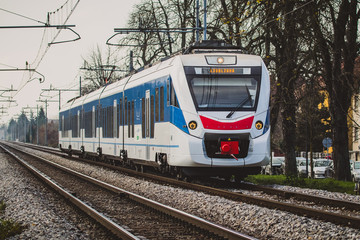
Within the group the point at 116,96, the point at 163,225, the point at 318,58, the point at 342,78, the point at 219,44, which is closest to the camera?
the point at 163,225

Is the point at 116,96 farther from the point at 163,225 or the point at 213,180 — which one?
the point at 163,225

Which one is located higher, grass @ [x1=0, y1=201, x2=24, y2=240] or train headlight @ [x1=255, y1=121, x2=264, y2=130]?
train headlight @ [x1=255, y1=121, x2=264, y2=130]

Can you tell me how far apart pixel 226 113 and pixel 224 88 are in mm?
640

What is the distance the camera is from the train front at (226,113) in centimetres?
1347

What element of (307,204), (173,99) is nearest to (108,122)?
(173,99)

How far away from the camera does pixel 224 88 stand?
13820 mm

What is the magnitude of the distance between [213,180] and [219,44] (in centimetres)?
400

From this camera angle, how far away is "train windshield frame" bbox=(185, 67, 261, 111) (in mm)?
13688

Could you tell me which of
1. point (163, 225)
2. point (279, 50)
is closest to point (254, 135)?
point (163, 225)

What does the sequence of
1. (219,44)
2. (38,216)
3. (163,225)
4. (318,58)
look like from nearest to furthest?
(163,225) → (38,216) → (219,44) → (318,58)

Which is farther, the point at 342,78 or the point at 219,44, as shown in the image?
the point at 342,78

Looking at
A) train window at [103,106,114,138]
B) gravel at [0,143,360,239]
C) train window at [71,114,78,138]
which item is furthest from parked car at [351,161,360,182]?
gravel at [0,143,360,239]

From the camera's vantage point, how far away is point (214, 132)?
530 inches

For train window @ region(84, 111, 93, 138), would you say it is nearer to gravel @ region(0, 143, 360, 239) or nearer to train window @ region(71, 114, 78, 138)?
train window @ region(71, 114, 78, 138)
